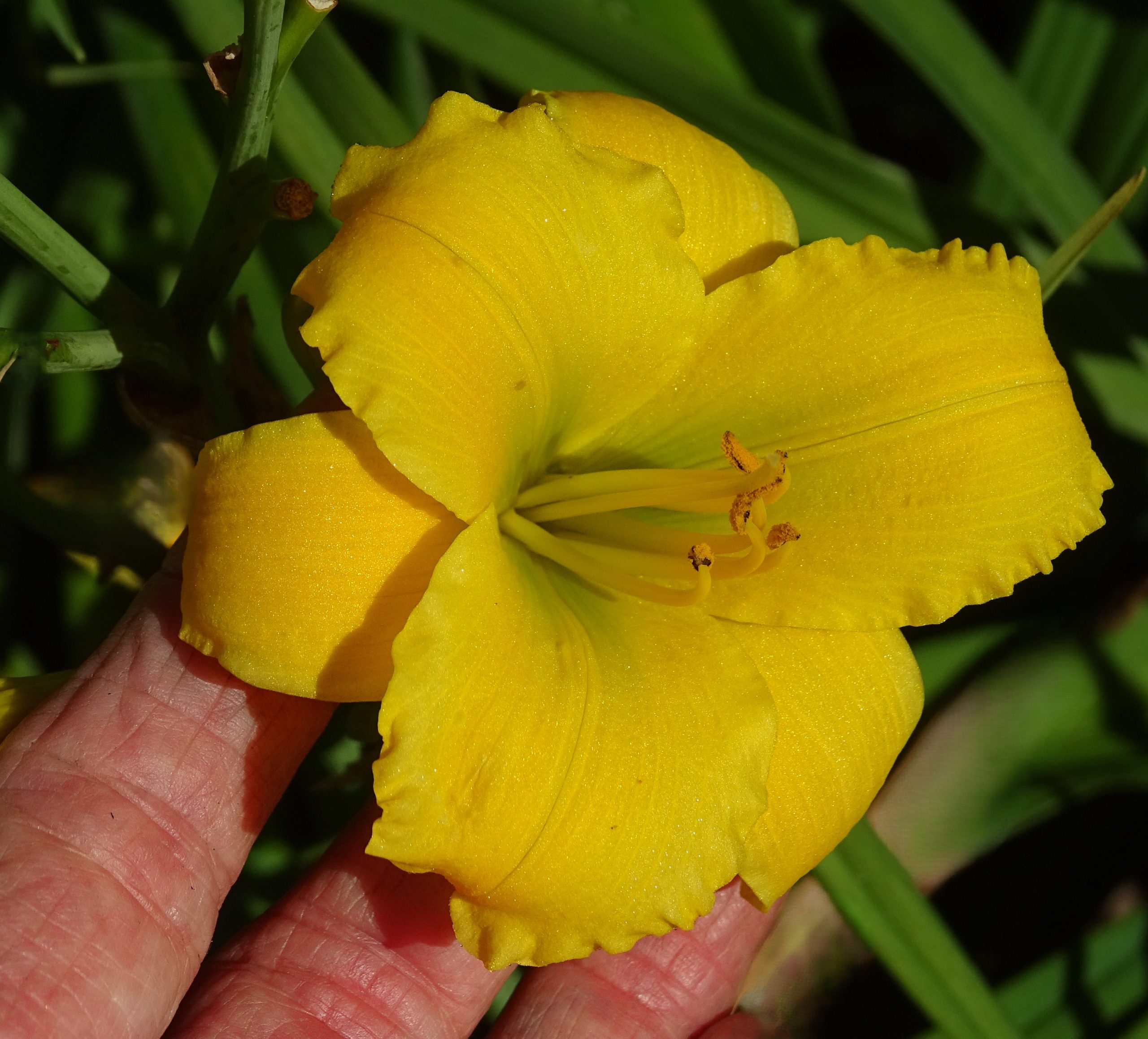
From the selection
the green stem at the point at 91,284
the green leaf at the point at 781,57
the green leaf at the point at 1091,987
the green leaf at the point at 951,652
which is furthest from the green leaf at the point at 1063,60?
the green stem at the point at 91,284

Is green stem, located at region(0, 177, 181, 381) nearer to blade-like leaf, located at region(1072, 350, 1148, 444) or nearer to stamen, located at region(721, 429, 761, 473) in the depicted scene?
stamen, located at region(721, 429, 761, 473)

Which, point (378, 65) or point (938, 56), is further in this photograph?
point (378, 65)

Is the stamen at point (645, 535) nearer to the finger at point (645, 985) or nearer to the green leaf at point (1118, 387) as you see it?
the finger at point (645, 985)

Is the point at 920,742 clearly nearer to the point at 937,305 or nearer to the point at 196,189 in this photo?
the point at 937,305

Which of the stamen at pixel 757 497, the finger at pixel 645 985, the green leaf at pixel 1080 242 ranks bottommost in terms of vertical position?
the finger at pixel 645 985

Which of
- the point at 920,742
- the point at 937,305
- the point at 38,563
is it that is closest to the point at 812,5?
the point at 937,305

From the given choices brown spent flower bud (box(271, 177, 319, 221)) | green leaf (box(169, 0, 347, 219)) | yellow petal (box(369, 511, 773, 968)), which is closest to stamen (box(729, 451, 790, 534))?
yellow petal (box(369, 511, 773, 968))
